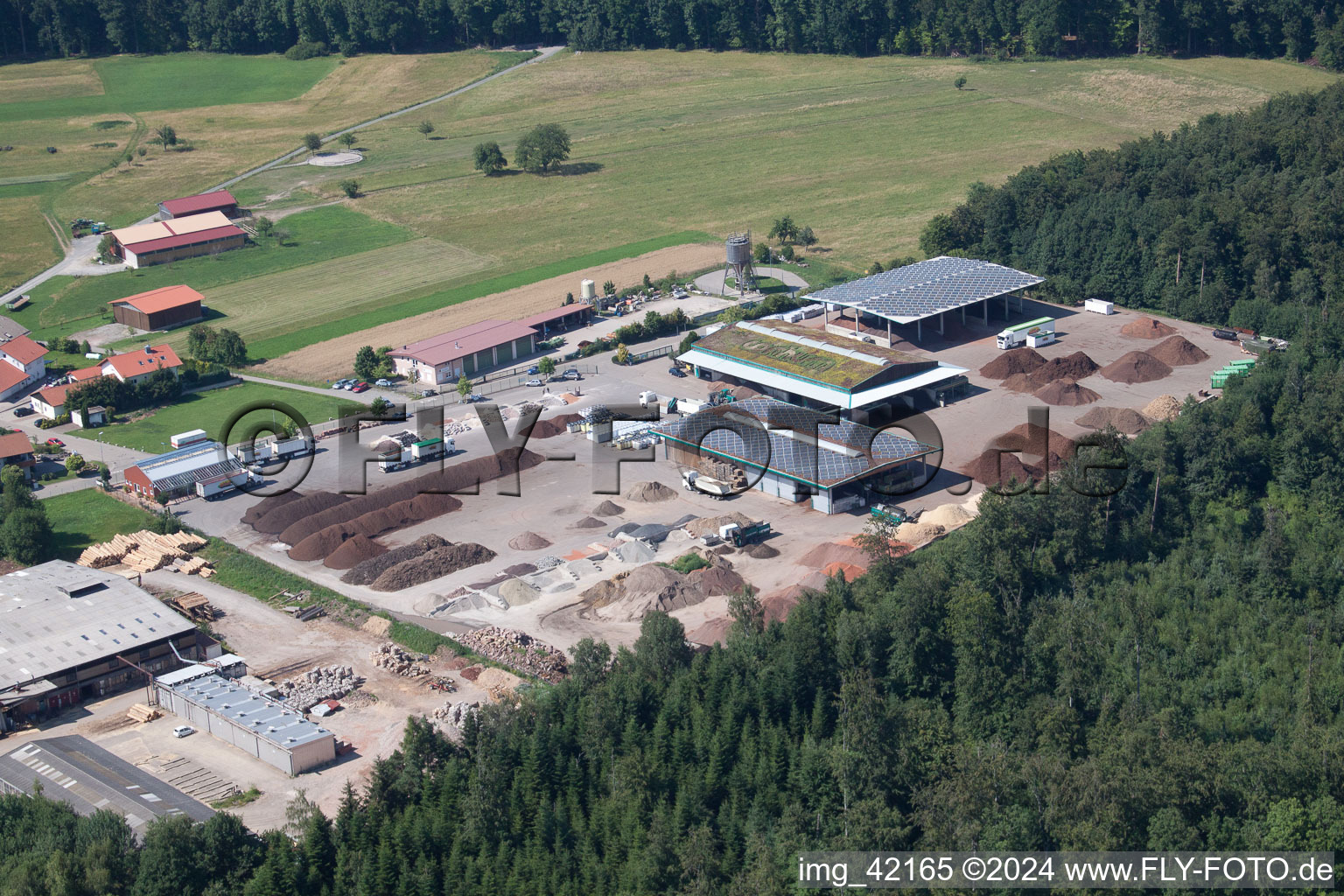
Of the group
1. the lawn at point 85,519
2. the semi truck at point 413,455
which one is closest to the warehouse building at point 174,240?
the lawn at point 85,519

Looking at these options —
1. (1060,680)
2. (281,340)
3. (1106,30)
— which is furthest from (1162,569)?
(1106,30)

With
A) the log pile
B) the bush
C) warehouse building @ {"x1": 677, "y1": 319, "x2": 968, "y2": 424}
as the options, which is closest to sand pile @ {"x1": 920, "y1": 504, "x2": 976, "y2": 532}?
warehouse building @ {"x1": 677, "y1": 319, "x2": 968, "y2": 424}

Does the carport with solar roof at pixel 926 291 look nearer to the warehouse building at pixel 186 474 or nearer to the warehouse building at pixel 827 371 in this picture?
the warehouse building at pixel 827 371

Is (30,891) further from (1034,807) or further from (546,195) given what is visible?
(546,195)

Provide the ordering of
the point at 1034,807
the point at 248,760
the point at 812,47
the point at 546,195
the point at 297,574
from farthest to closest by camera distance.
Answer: the point at 812,47 → the point at 546,195 → the point at 297,574 → the point at 248,760 → the point at 1034,807

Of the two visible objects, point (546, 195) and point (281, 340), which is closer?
point (281, 340)

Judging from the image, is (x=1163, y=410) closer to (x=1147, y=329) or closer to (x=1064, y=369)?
(x=1064, y=369)
